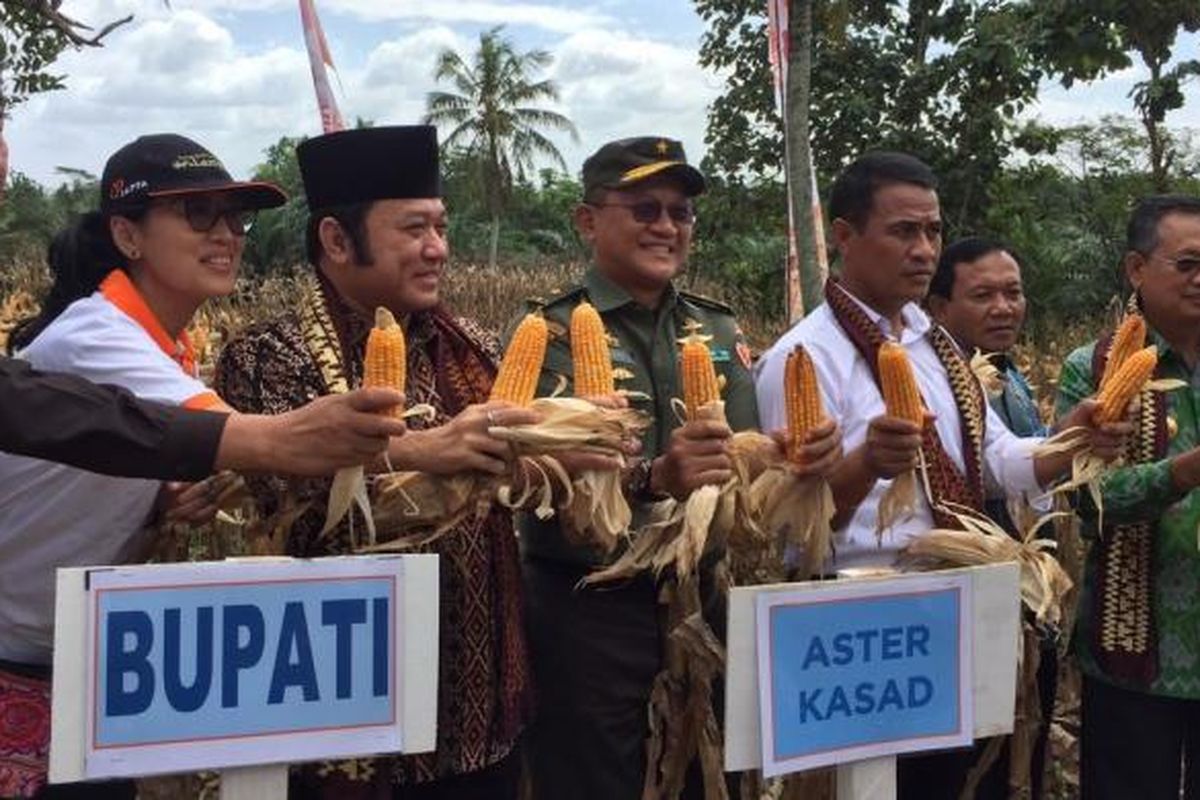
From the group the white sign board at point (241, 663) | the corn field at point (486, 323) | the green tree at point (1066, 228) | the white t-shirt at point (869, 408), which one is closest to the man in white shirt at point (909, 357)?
the white t-shirt at point (869, 408)

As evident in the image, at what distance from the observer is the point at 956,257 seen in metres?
3.79

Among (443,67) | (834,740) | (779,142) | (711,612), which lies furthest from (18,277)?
(443,67)

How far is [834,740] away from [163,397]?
120 centimetres

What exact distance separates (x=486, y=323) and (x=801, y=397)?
32.0 feet

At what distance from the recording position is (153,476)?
1729 millimetres

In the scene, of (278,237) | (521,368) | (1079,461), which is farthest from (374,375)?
(278,237)

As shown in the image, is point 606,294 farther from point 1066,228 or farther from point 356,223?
→ point 1066,228

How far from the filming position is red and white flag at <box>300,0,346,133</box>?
3609 millimetres

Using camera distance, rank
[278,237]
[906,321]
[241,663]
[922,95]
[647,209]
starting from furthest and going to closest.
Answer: [278,237] < [922,95] < [906,321] < [647,209] < [241,663]

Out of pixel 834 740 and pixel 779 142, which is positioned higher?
pixel 779 142

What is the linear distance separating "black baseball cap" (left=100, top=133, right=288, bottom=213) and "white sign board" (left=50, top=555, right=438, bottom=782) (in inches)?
29.9

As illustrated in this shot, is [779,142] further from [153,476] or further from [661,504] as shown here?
[153,476]

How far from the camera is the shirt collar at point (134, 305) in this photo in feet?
7.16

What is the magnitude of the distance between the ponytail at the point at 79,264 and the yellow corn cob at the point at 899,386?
138 centimetres
